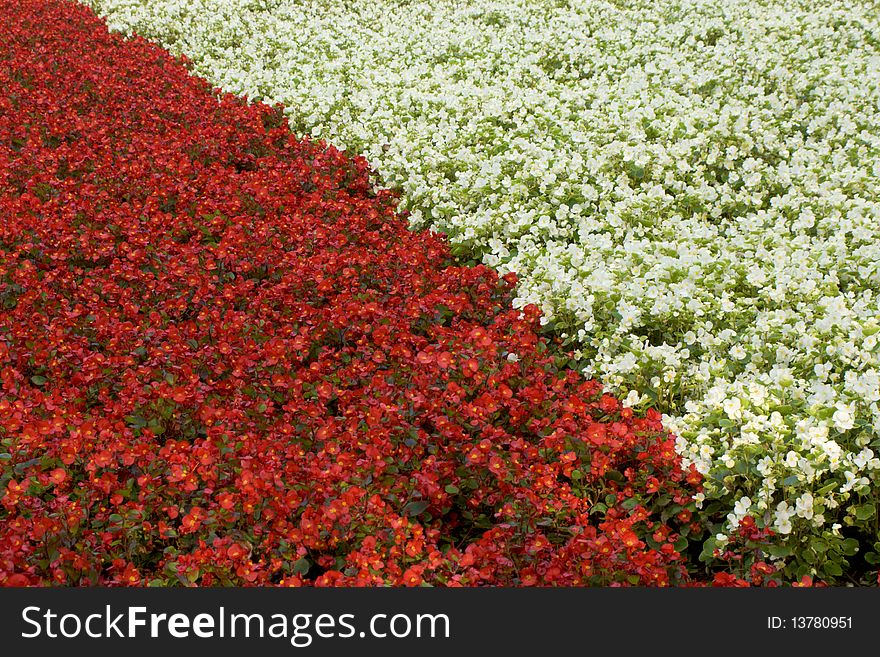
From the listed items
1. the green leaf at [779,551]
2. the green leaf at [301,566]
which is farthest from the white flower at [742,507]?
the green leaf at [301,566]

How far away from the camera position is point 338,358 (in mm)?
4207

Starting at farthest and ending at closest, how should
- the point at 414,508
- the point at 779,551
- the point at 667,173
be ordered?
the point at 667,173 → the point at 414,508 → the point at 779,551

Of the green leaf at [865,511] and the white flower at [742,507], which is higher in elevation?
the white flower at [742,507]

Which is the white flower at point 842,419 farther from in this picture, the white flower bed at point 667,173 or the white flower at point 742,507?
the white flower at point 742,507

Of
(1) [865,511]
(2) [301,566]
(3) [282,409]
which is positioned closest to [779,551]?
(1) [865,511]

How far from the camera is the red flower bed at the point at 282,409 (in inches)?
119

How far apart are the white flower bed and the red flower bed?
327mm

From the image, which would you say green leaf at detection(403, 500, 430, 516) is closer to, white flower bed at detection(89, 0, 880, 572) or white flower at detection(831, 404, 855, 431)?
white flower bed at detection(89, 0, 880, 572)

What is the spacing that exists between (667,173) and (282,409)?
3.17 m

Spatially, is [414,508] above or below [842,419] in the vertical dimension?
below

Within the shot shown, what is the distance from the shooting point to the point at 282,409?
383 centimetres

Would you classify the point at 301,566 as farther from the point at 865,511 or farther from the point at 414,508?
the point at 865,511

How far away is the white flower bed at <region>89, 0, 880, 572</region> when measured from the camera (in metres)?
3.52

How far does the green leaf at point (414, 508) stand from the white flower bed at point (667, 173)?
3.59ft
